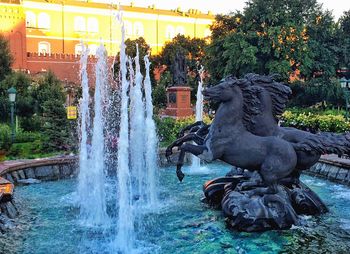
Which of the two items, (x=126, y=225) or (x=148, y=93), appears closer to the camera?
(x=126, y=225)

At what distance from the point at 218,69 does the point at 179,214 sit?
2150 centimetres

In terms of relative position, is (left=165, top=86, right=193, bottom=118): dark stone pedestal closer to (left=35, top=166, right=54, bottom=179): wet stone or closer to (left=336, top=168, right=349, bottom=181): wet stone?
(left=35, top=166, right=54, bottom=179): wet stone

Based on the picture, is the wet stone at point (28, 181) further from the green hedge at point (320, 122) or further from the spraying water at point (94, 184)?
the green hedge at point (320, 122)

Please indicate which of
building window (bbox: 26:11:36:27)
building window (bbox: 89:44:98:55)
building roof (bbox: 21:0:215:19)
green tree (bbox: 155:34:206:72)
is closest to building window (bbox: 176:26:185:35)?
building roof (bbox: 21:0:215:19)

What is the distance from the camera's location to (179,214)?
7.07 m

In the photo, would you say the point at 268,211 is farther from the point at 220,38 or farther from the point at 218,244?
the point at 220,38

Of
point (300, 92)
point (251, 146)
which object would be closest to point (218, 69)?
point (300, 92)

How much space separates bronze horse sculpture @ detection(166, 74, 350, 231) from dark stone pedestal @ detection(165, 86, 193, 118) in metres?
13.7

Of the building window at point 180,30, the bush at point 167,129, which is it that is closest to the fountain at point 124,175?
the bush at point 167,129

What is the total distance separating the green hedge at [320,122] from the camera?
1343 centimetres

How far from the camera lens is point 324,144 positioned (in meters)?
6.23

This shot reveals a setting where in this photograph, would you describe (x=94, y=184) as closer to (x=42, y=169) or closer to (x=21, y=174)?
(x=21, y=174)

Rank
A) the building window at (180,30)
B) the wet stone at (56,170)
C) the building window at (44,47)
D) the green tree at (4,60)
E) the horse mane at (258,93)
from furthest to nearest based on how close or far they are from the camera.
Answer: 1. the building window at (180,30)
2. the building window at (44,47)
3. the green tree at (4,60)
4. the wet stone at (56,170)
5. the horse mane at (258,93)

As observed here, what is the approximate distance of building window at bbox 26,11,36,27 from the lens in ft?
144
